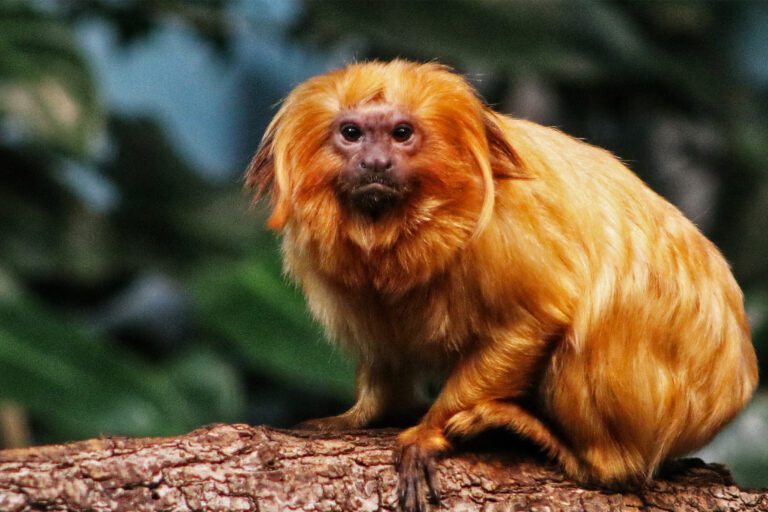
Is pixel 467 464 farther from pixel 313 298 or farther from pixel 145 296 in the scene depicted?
pixel 145 296

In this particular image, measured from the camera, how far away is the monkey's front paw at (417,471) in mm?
2691

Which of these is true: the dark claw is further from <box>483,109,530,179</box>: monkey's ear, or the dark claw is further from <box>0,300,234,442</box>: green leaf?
<box>0,300,234,442</box>: green leaf

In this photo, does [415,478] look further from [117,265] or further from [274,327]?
[117,265]

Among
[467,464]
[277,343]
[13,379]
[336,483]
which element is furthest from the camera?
[277,343]

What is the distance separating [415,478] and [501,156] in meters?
0.95

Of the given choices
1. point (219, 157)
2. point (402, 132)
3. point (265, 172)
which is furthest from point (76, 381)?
point (219, 157)

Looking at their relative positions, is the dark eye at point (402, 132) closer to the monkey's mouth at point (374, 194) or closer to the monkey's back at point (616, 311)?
the monkey's mouth at point (374, 194)

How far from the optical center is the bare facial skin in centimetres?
273

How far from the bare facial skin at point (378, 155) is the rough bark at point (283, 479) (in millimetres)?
703

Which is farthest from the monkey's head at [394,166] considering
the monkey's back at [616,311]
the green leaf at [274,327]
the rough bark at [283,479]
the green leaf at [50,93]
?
the green leaf at [50,93]

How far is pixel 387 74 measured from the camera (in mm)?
2807

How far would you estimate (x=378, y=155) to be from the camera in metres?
2.72

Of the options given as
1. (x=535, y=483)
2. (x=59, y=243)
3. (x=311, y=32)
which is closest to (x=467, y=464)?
(x=535, y=483)

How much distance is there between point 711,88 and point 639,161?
2.66 ft
